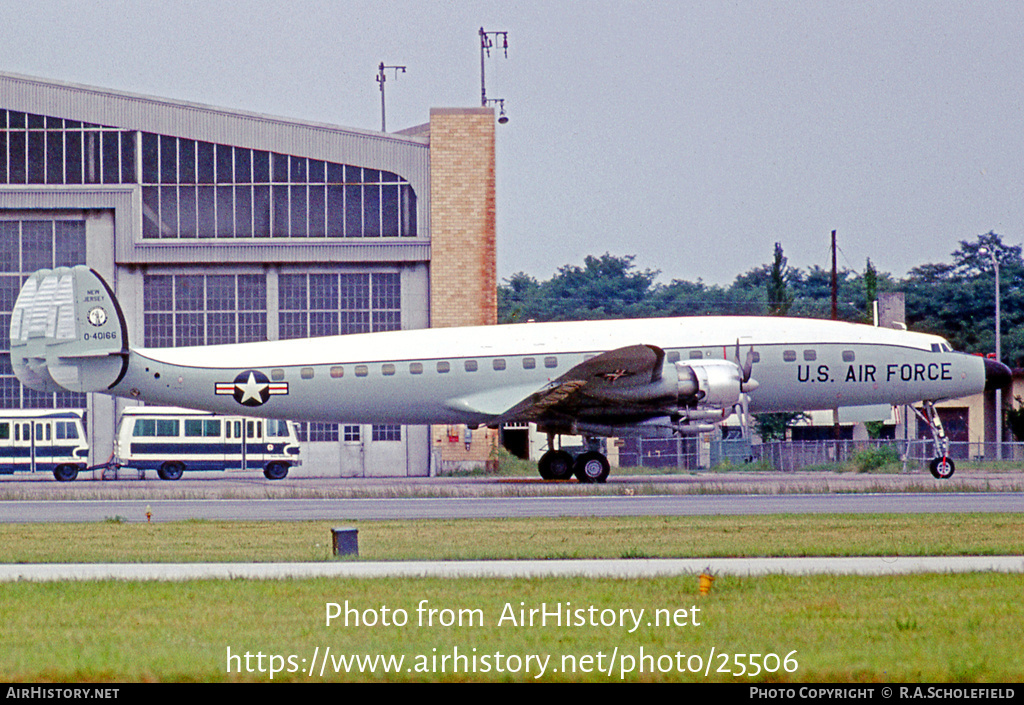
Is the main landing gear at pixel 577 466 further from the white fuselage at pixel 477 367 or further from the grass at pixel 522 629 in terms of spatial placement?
the grass at pixel 522 629

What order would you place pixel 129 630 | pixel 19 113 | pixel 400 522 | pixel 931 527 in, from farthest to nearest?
pixel 19 113 → pixel 400 522 → pixel 931 527 → pixel 129 630

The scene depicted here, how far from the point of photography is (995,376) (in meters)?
37.3

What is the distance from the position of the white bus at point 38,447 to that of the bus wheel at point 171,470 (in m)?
3.10

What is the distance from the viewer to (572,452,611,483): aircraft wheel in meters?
35.3

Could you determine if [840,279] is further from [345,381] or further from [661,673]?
[661,673]

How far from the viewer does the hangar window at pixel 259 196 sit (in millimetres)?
53219

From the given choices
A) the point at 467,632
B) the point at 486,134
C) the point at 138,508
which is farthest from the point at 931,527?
the point at 486,134

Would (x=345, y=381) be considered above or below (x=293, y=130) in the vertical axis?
below

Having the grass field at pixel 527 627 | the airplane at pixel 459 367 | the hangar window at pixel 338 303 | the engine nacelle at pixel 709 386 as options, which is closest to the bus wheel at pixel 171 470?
the hangar window at pixel 338 303

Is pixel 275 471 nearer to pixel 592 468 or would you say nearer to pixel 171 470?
pixel 171 470

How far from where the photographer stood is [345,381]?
115ft

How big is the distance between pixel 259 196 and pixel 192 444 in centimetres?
1296

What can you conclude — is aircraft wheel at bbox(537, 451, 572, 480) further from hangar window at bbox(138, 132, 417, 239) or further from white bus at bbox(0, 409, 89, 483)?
white bus at bbox(0, 409, 89, 483)

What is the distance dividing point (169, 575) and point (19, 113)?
43181 millimetres
